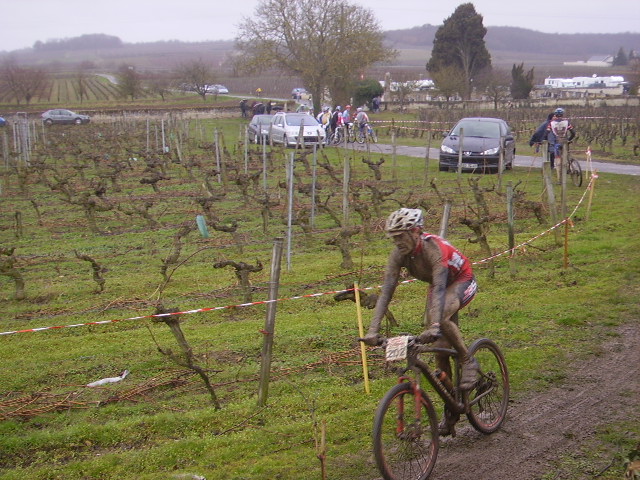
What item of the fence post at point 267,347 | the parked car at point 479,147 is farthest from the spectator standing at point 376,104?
the fence post at point 267,347

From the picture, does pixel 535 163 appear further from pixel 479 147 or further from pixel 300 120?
pixel 300 120

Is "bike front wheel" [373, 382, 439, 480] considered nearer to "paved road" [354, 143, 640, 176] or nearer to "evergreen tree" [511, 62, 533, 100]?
"paved road" [354, 143, 640, 176]

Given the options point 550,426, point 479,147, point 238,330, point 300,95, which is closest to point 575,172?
point 479,147

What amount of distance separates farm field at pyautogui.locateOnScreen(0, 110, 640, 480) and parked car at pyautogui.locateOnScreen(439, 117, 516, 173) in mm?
3645

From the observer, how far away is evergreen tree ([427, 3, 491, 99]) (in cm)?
7050

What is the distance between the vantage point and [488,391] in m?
5.96

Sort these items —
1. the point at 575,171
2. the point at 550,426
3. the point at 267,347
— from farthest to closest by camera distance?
the point at 575,171, the point at 267,347, the point at 550,426

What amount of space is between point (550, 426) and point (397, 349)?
6.37 feet

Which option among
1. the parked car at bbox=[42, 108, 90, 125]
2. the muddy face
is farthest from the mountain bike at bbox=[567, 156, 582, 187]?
the parked car at bbox=[42, 108, 90, 125]

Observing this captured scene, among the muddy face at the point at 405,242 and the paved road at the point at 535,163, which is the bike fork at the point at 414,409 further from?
the paved road at the point at 535,163

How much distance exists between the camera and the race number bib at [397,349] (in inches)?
193

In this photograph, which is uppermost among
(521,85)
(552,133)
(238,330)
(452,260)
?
(521,85)

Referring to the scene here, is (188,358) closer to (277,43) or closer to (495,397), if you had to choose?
(495,397)

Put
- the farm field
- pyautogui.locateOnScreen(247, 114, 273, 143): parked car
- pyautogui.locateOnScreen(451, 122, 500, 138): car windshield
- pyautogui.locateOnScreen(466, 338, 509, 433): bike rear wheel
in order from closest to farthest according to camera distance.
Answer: pyautogui.locateOnScreen(466, 338, 509, 433): bike rear wheel, the farm field, pyautogui.locateOnScreen(451, 122, 500, 138): car windshield, pyautogui.locateOnScreen(247, 114, 273, 143): parked car
